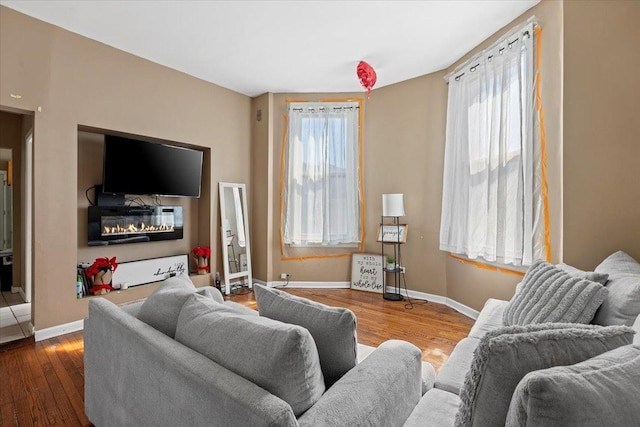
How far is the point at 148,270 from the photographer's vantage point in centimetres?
377

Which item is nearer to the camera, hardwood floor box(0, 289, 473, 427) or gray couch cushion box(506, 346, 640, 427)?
gray couch cushion box(506, 346, 640, 427)

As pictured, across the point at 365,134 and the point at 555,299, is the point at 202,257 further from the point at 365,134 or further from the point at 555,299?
the point at 555,299

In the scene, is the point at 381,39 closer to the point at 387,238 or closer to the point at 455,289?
the point at 387,238

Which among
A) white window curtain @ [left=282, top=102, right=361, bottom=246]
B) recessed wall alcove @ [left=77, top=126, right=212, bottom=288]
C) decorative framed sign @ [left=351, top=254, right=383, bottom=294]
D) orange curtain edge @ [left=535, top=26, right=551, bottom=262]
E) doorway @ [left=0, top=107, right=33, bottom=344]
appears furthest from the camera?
white window curtain @ [left=282, top=102, right=361, bottom=246]

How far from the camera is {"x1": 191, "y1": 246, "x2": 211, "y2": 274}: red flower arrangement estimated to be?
4.18 metres

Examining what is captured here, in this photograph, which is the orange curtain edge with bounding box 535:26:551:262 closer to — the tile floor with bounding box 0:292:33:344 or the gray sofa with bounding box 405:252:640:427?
the gray sofa with bounding box 405:252:640:427

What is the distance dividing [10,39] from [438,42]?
381cm

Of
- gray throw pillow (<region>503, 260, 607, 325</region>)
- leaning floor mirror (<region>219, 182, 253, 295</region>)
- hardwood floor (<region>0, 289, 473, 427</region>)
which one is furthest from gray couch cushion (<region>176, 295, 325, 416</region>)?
leaning floor mirror (<region>219, 182, 253, 295</region>)

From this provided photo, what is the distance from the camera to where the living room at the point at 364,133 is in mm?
2051

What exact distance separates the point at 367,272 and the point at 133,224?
2.95 metres

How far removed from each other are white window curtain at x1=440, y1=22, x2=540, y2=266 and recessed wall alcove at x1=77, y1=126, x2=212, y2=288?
3049 millimetres

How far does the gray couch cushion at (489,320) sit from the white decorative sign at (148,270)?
11.2 ft

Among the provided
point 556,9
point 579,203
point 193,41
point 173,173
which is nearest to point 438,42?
point 556,9

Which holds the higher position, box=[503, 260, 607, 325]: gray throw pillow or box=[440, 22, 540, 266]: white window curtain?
box=[440, 22, 540, 266]: white window curtain
